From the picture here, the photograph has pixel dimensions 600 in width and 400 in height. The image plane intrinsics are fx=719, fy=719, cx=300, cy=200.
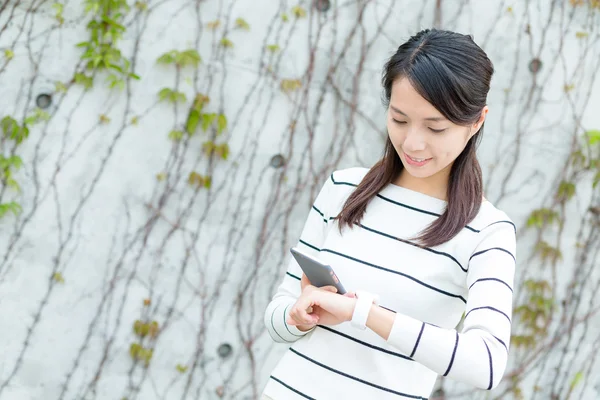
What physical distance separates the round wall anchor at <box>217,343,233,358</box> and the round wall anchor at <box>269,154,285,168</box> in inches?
28.0

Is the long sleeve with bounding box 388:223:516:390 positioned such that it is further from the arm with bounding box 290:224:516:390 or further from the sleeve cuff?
the sleeve cuff

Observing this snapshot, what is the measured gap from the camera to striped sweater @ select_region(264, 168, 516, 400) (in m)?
1.24

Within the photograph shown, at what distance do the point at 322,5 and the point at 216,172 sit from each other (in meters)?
0.75

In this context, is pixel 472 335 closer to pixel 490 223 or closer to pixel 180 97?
pixel 490 223

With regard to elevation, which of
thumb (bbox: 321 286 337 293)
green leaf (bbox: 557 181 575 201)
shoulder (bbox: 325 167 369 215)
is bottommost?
thumb (bbox: 321 286 337 293)

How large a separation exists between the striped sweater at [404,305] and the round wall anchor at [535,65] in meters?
1.54

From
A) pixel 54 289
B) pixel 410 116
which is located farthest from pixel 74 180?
pixel 410 116

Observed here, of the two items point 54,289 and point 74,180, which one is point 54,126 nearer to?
point 74,180

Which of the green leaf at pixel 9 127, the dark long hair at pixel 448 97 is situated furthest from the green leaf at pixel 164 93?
the dark long hair at pixel 448 97

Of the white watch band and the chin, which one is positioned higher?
the chin

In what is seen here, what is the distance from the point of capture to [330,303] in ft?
4.15

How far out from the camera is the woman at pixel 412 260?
125cm

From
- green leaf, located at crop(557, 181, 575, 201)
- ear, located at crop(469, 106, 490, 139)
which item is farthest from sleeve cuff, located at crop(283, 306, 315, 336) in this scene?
green leaf, located at crop(557, 181, 575, 201)

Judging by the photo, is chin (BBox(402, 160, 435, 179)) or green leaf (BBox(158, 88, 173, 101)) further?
green leaf (BBox(158, 88, 173, 101))
